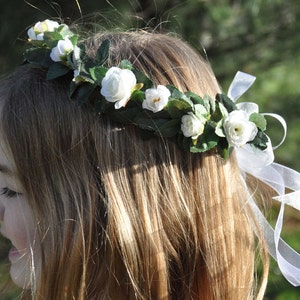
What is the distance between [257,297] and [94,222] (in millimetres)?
400

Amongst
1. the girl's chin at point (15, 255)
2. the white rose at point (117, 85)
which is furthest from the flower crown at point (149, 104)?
the girl's chin at point (15, 255)

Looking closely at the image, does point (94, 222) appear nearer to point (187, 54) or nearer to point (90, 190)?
point (90, 190)

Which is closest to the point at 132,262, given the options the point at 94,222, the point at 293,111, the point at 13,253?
the point at 94,222

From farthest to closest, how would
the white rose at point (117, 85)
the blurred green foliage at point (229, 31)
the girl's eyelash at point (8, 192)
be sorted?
the blurred green foliage at point (229, 31) < the girl's eyelash at point (8, 192) < the white rose at point (117, 85)

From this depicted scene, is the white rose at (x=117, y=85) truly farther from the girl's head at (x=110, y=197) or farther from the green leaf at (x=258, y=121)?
the green leaf at (x=258, y=121)

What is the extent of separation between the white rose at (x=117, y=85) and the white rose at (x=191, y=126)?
11cm

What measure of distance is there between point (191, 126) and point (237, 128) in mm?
88

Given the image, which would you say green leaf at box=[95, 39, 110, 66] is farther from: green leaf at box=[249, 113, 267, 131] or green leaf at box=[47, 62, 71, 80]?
green leaf at box=[249, 113, 267, 131]

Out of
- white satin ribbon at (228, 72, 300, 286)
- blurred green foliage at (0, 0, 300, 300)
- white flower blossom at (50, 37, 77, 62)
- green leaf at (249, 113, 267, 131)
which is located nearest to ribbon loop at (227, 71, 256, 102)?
white satin ribbon at (228, 72, 300, 286)

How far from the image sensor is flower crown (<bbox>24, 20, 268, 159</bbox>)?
1193 millimetres

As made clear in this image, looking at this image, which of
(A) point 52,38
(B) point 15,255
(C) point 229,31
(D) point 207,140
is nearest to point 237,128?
(D) point 207,140

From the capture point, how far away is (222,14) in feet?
7.57

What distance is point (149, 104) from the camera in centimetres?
119

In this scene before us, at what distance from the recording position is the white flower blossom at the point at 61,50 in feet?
4.09
